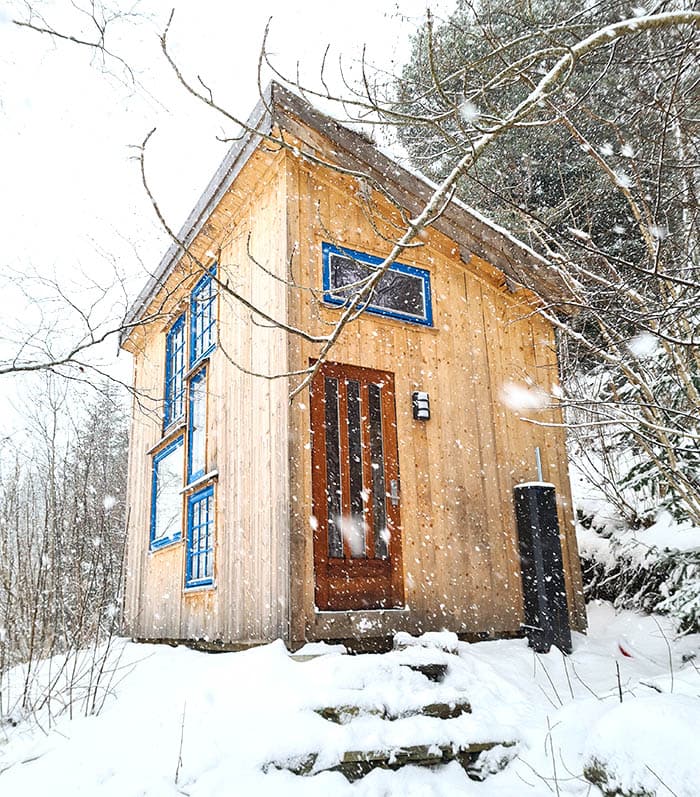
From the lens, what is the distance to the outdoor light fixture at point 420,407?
596 centimetres

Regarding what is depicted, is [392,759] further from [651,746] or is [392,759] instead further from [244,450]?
[244,450]

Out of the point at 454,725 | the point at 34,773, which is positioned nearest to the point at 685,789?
the point at 454,725

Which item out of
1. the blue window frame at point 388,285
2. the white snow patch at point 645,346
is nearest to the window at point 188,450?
the blue window frame at point 388,285

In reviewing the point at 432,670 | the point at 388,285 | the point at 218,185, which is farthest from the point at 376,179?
the point at 432,670

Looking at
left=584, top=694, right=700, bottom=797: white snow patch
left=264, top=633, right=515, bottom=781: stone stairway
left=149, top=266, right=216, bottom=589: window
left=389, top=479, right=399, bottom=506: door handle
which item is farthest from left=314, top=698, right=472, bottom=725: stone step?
left=149, top=266, right=216, bottom=589: window

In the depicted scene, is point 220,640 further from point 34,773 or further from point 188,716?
point 34,773

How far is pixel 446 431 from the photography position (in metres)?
6.17

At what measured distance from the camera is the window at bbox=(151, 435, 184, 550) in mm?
7754

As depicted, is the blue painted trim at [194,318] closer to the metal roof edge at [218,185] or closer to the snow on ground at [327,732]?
the metal roof edge at [218,185]

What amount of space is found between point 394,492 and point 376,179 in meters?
2.91

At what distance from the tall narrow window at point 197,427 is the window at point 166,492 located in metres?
0.61

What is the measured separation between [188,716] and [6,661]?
133cm

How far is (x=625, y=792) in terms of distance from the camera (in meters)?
2.93

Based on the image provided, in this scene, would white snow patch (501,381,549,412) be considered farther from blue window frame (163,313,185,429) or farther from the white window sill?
blue window frame (163,313,185,429)
